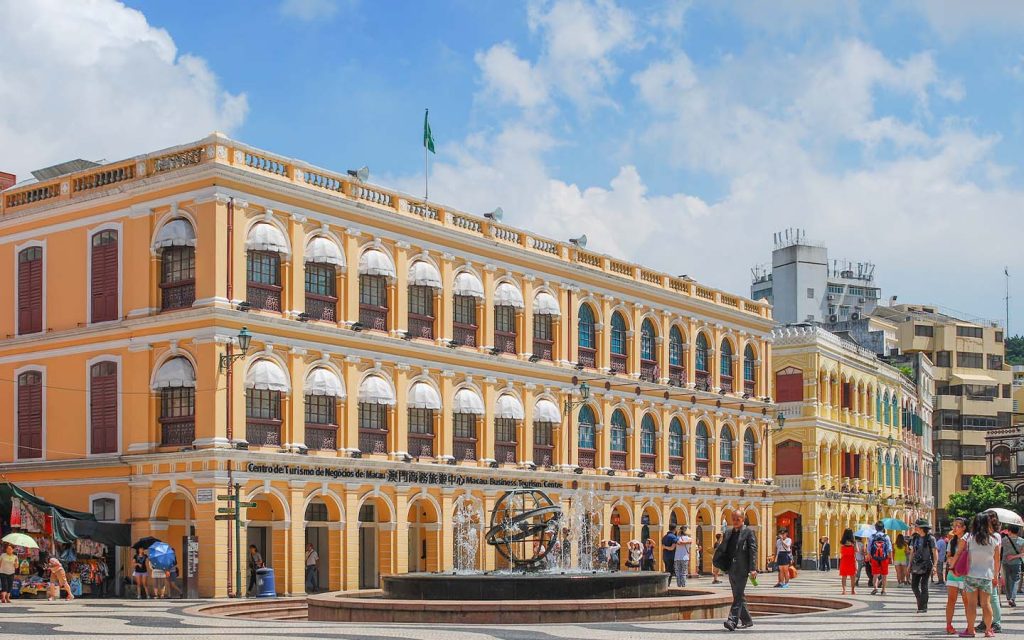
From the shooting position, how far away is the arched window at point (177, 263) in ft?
135

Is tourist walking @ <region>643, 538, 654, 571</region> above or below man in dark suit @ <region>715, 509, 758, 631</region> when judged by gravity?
below

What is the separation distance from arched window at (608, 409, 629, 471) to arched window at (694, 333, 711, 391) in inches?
221

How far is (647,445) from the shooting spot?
5875 centimetres

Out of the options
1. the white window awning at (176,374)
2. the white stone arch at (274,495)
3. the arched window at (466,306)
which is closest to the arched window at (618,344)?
the arched window at (466,306)

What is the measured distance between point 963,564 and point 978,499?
81.6m

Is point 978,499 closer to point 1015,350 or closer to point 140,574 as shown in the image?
point 1015,350

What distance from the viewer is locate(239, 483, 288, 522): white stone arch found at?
41.0 m

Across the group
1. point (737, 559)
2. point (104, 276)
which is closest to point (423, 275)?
point (104, 276)

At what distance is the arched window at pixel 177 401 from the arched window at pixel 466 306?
1072 cm

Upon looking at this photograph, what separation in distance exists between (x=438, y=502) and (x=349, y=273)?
827 centimetres

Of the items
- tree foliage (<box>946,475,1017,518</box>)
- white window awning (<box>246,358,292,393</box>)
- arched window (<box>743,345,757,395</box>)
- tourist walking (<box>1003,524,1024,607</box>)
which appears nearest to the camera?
tourist walking (<box>1003,524,1024,607</box>)

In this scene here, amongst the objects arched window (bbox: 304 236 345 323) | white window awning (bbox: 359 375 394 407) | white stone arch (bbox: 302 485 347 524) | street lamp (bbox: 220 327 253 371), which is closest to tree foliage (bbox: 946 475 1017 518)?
white window awning (bbox: 359 375 394 407)

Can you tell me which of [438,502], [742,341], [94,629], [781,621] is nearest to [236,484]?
[438,502]

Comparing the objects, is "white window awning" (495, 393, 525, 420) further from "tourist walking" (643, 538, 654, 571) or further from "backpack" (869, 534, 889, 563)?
"backpack" (869, 534, 889, 563)
